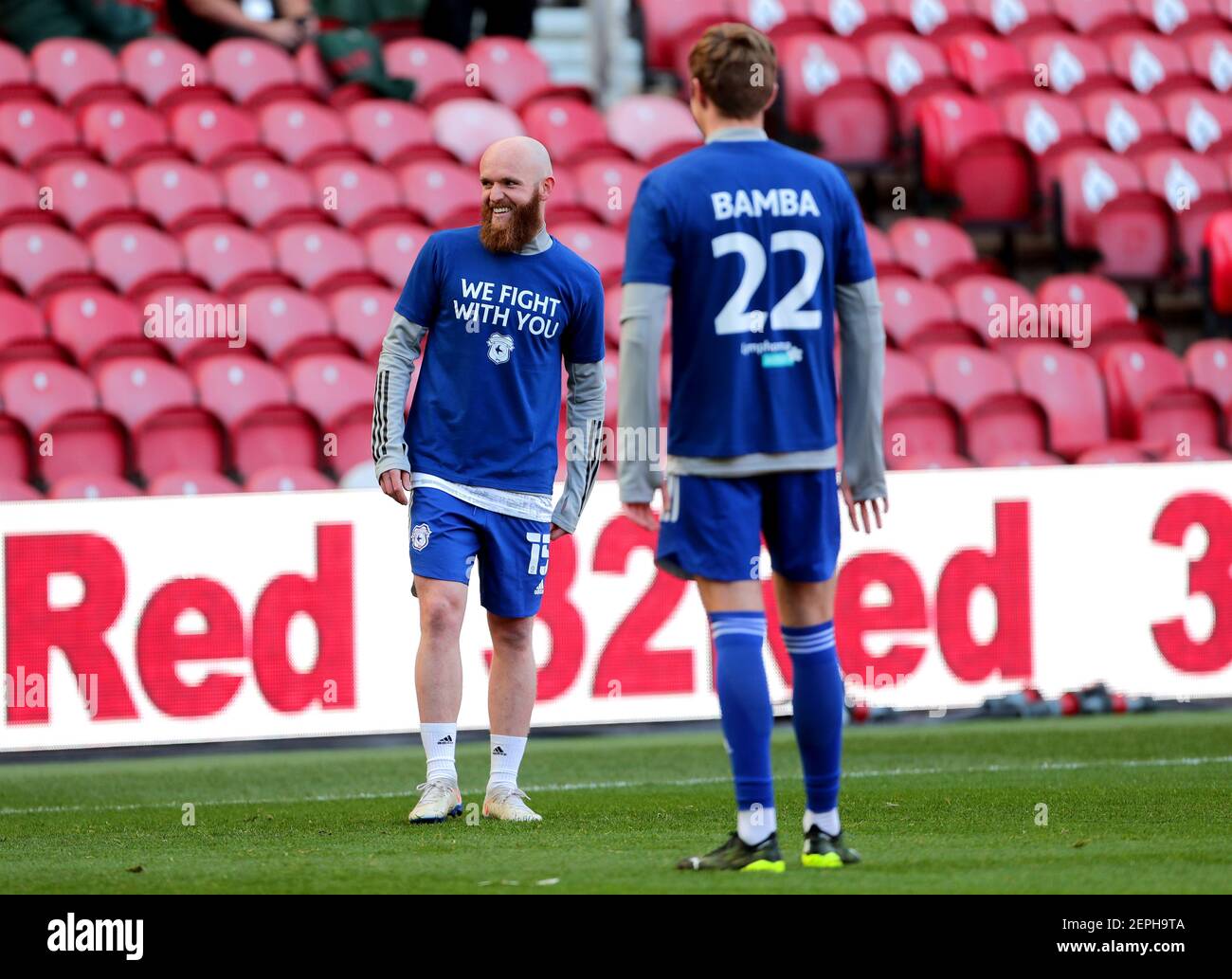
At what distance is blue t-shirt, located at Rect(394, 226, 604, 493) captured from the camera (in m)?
5.57

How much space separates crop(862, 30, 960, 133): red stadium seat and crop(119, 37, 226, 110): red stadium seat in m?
4.37

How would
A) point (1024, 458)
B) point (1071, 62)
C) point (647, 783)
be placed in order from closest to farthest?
point (647, 783)
point (1024, 458)
point (1071, 62)

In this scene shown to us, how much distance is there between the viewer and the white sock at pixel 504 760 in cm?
569

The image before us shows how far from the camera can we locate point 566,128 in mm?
12820

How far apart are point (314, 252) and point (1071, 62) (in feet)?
20.5

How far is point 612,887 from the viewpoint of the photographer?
4020 millimetres

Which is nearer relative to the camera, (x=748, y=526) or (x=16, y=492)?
(x=748, y=526)

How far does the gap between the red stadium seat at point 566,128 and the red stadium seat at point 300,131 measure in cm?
118

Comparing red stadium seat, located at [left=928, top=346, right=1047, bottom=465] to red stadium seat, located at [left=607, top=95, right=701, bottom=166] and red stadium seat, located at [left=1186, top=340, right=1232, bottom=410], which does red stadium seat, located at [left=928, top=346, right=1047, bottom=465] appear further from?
red stadium seat, located at [left=607, top=95, right=701, bottom=166]

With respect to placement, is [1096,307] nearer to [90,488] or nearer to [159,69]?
[159,69]

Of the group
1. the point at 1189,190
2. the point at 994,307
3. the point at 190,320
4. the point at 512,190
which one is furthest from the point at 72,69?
the point at 512,190

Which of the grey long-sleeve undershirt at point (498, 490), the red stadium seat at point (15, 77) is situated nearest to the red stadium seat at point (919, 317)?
the red stadium seat at point (15, 77)

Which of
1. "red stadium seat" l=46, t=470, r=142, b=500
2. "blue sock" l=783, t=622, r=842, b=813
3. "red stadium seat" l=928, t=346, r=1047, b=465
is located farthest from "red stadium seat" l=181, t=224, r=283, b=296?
"blue sock" l=783, t=622, r=842, b=813

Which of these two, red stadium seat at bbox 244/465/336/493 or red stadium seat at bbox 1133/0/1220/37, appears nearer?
red stadium seat at bbox 244/465/336/493
